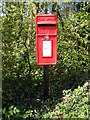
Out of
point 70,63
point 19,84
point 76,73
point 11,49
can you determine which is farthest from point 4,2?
point 76,73

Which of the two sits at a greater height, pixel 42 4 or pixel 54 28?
pixel 42 4

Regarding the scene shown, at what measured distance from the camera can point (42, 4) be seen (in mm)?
4328

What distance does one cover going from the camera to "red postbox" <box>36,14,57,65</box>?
314 centimetres

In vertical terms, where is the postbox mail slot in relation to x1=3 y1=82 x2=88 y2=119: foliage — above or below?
above

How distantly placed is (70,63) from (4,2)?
2.14 m

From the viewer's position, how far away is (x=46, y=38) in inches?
126

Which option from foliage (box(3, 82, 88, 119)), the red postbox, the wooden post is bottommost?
foliage (box(3, 82, 88, 119))

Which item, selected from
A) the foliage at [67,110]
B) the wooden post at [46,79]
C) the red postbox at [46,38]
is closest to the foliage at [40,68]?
the foliage at [67,110]

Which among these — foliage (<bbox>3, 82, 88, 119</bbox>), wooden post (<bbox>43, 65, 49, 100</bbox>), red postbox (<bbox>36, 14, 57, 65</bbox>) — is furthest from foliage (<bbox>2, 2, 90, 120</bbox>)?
red postbox (<bbox>36, 14, 57, 65</bbox>)

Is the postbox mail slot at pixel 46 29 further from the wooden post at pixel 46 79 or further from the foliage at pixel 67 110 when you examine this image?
the foliage at pixel 67 110

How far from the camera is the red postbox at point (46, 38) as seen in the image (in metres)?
3.14

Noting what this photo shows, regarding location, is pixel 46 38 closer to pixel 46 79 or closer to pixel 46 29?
pixel 46 29

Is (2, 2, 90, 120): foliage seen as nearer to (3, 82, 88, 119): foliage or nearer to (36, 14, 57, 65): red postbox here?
(3, 82, 88, 119): foliage

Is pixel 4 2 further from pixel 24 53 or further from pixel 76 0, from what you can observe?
pixel 76 0
